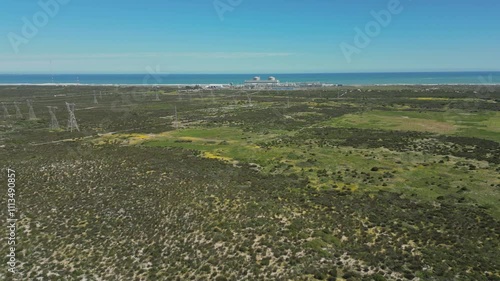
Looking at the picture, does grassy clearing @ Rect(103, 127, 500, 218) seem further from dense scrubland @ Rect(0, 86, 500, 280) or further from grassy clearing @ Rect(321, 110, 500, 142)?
grassy clearing @ Rect(321, 110, 500, 142)

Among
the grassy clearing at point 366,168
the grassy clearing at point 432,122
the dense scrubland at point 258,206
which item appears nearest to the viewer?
the dense scrubland at point 258,206

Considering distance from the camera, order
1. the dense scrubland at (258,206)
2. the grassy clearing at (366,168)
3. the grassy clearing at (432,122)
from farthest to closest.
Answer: the grassy clearing at (432,122) < the grassy clearing at (366,168) < the dense scrubland at (258,206)

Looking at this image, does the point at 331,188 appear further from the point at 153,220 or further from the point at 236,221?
the point at 153,220

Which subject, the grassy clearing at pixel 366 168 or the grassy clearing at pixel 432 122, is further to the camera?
the grassy clearing at pixel 432 122

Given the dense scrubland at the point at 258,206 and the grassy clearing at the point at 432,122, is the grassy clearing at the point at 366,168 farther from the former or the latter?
the grassy clearing at the point at 432,122

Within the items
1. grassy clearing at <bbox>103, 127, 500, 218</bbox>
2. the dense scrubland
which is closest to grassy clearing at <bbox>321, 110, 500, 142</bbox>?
the dense scrubland

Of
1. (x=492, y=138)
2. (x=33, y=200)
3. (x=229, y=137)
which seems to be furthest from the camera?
(x=229, y=137)

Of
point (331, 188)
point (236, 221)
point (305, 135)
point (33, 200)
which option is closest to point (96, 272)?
point (236, 221)

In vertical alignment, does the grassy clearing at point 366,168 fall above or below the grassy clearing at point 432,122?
below

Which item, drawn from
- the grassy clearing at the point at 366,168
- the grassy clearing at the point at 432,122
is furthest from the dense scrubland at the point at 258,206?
the grassy clearing at the point at 432,122
